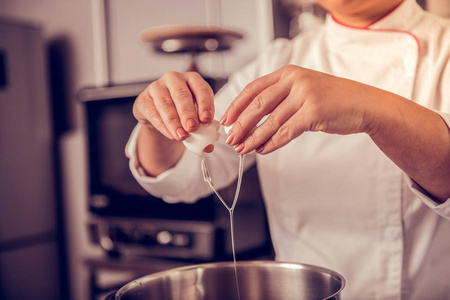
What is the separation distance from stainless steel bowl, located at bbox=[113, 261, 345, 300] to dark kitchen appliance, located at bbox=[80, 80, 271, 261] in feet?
2.31

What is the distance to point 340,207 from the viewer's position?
0.83 meters

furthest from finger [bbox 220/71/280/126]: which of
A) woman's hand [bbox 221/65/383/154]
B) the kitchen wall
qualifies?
the kitchen wall

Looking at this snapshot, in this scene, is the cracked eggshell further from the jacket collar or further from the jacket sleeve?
the jacket collar

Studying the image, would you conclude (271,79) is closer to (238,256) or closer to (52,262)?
(238,256)

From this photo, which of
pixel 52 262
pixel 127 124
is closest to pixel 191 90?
pixel 127 124

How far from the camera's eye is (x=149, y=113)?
65 centimetres

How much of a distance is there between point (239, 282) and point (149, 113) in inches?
10.1

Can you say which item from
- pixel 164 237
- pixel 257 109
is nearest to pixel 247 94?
pixel 257 109

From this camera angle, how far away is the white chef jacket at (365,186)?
0.77m

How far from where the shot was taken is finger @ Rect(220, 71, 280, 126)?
551mm

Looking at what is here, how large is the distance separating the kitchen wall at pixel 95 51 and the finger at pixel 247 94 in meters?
1.08

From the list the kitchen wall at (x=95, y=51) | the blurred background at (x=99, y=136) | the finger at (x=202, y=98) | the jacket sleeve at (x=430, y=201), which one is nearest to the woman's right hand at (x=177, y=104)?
the finger at (x=202, y=98)

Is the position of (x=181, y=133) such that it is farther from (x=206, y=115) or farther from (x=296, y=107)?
(x=296, y=107)

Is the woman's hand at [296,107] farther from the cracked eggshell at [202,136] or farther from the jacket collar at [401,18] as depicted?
the jacket collar at [401,18]
